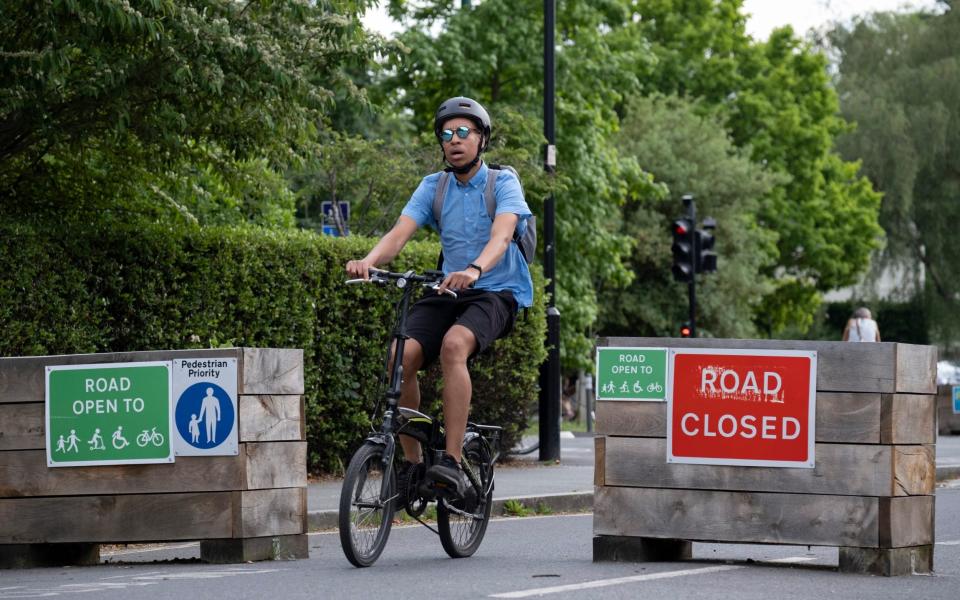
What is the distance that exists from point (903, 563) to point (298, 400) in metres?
3.00

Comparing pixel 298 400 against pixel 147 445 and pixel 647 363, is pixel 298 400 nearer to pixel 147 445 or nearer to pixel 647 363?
pixel 147 445

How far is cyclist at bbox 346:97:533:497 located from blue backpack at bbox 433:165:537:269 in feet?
0.07

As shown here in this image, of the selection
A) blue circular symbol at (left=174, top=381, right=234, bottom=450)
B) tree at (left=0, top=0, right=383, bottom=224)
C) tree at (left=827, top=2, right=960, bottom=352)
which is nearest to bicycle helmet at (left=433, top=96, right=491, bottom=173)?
blue circular symbol at (left=174, top=381, right=234, bottom=450)

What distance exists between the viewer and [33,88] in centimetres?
1082

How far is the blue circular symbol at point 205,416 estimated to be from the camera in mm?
7660

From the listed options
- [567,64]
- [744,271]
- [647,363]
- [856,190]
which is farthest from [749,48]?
[647,363]

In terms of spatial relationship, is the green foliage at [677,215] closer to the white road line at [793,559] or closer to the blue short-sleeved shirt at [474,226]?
the white road line at [793,559]

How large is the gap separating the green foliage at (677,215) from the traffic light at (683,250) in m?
21.8

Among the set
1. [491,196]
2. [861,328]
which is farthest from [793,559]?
[861,328]

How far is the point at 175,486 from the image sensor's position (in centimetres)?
776

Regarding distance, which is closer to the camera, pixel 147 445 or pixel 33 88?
pixel 147 445

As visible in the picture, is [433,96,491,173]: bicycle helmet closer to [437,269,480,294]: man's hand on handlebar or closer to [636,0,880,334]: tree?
[437,269,480,294]: man's hand on handlebar

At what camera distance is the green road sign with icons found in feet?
25.8

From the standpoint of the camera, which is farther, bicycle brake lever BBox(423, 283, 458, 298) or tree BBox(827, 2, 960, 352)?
tree BBox(827, 2, 960, 352)
